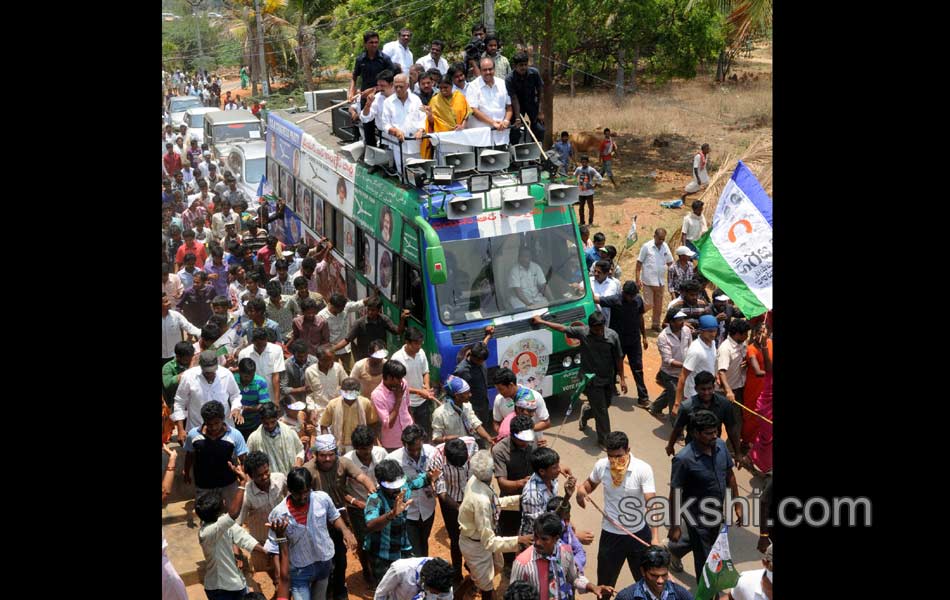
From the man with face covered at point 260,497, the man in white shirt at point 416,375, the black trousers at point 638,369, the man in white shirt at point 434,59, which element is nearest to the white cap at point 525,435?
the man with face covered at point 260,497

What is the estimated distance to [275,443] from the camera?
7801mm

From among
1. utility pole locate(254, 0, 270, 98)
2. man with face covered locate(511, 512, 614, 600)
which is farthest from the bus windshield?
utility pole locate(254, 0, 270, 98)

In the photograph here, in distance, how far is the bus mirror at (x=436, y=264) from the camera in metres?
9.79

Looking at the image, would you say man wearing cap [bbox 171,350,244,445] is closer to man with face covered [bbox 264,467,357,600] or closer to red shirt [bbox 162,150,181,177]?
man with face covered [bbox 264,467,357,600]

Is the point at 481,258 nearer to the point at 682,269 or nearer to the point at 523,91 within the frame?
the point at 523,91

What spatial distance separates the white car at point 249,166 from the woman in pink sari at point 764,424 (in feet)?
43.4

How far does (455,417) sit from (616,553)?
1909 mm

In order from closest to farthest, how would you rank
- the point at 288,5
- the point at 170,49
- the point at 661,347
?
the point at 661,347
the point at 288,5
the point at 170,49

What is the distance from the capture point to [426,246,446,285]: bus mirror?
9.79m

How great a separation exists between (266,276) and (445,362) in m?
3.94

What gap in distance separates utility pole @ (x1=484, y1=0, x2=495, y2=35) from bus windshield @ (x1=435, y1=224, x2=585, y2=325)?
24.9 ft

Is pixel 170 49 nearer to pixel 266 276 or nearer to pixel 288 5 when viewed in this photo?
pixel 288 5
